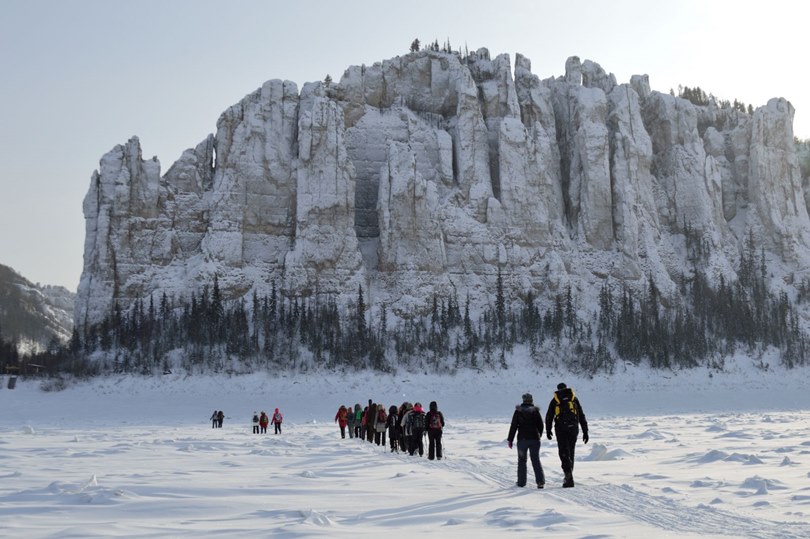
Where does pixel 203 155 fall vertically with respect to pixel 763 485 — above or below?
above

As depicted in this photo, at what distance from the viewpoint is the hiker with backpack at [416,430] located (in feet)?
66.2

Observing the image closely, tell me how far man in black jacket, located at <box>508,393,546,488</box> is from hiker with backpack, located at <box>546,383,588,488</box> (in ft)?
0.92

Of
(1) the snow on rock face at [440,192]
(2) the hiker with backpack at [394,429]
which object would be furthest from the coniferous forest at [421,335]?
(2) the hiker with backpack at [394,429]

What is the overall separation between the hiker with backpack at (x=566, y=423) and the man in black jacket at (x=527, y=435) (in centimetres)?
28

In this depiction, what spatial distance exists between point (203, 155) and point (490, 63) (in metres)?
40.8

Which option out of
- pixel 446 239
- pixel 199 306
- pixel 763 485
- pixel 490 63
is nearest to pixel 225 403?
pixel 199 306

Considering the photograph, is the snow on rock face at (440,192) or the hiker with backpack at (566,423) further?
the snow on rock face at (440,192)

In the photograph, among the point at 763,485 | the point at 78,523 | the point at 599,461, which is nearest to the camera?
the point at 78,523

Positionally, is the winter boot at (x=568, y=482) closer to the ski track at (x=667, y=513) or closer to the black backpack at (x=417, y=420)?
the ski track at (x=667, y=513)

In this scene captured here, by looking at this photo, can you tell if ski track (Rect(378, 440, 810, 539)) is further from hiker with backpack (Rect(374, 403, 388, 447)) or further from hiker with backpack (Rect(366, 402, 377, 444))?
hiker with backpack (Rect(366, 402, 377, 444))

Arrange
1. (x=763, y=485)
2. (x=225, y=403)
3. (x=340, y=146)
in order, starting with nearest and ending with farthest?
(x=763, y=485), (x=225, y=403), (x=340, y=146)

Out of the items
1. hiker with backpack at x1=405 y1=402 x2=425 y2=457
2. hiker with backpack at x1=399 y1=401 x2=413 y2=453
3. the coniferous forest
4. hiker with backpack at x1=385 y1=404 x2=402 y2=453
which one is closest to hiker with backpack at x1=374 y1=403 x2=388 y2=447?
hiker with backpack at x1=385 y1=404 x2=402 y2=453

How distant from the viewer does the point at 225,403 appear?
219 feet

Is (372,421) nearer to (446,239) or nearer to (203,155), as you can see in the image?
(446,239)
